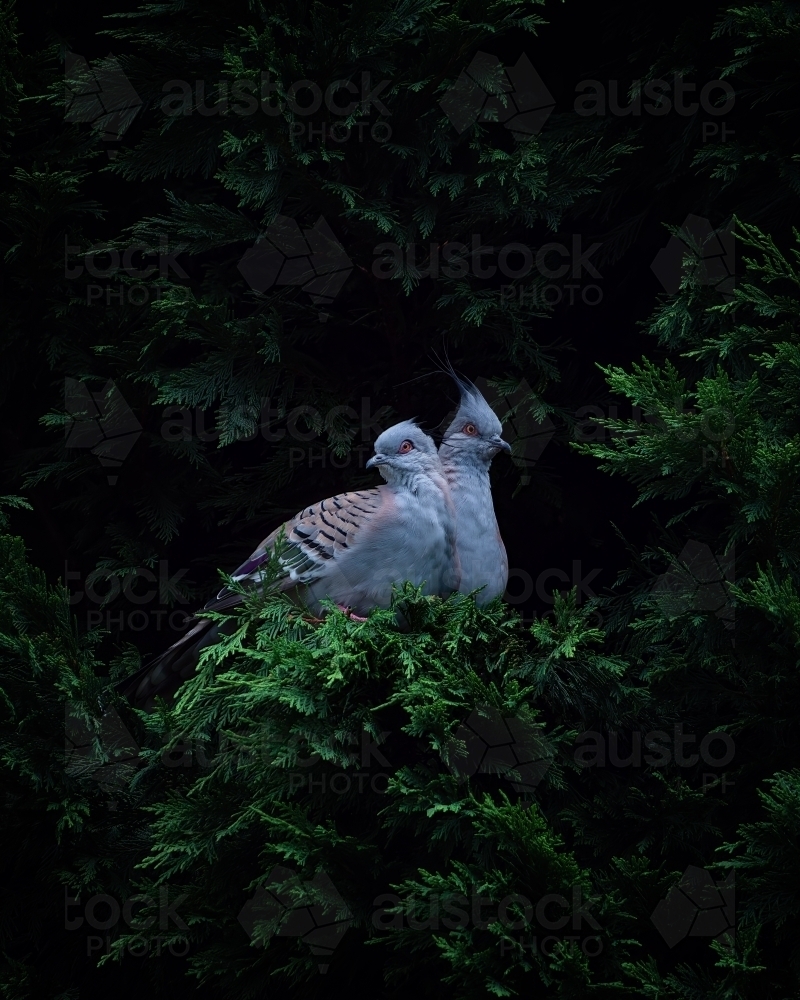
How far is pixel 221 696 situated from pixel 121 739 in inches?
20.9

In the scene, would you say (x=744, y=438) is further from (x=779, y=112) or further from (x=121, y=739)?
(x=121, y=739)

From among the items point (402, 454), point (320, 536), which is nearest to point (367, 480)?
point (402, 454)

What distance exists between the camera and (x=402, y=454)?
2881 mm

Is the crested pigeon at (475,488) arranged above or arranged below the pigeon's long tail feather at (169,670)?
above

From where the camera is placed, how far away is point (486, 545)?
286 centimetres

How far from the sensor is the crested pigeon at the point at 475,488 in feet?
9.29
